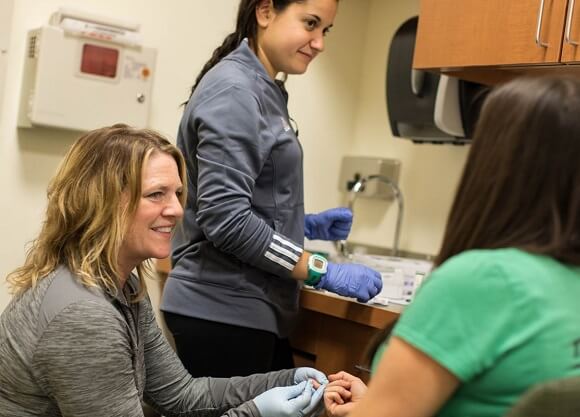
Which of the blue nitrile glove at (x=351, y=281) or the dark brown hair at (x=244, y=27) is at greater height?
the dark brown hair at (x=244, y=27)

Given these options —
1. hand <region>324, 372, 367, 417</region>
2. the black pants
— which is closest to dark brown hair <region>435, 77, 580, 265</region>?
hand <region>324, 372, 367, 417</region>

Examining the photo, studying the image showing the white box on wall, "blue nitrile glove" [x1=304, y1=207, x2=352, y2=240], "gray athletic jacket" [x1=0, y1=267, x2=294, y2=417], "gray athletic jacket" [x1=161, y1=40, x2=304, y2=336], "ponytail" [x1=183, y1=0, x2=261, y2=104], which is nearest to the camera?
"gray athletic jacket" [x1=0, y1=267, x2=294, y2=417]

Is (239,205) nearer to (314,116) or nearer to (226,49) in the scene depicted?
(226,49)

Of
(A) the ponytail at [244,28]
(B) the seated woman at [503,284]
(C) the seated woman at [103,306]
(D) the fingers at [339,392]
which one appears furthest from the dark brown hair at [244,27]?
(B) the seated woman at [503,284]

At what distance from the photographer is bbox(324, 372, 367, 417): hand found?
4.37ft

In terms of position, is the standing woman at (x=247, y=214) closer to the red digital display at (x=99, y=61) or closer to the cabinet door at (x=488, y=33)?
the cabinet door at (x=488, y=33)

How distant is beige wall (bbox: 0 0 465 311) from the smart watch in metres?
1.07

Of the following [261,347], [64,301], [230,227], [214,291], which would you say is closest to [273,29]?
[230,227]

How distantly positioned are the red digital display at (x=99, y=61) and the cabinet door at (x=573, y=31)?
1300 mm

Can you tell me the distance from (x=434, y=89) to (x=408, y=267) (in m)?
0.61

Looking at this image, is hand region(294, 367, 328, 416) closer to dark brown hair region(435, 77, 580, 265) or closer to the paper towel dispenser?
dark brown hair region(435, 77, 580, 265)

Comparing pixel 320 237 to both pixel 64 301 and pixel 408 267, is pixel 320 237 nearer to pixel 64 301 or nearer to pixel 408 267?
pixel 408 267

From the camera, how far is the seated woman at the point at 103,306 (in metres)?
1.25

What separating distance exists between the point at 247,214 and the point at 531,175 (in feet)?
2.77
